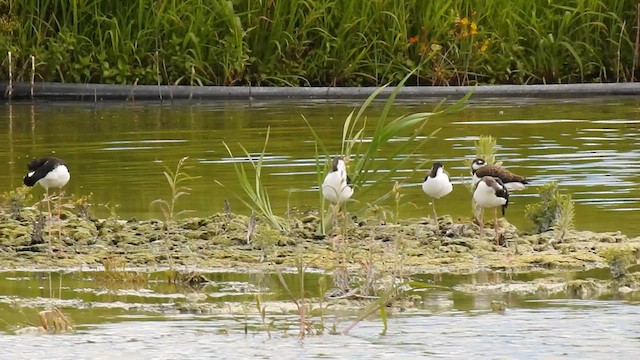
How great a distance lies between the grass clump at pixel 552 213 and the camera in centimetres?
1012

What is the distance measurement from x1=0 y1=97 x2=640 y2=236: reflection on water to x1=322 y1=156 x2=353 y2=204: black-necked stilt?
1.34 feet

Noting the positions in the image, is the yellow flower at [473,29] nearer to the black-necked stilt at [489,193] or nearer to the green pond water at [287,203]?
the green pond water at [287,203]

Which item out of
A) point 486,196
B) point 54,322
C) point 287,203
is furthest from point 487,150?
point 54,322

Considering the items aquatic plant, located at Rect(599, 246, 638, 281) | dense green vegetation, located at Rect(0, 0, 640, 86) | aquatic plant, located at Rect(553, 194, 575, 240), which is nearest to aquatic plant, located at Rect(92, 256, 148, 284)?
aquatic plant, located at Rect(599, 246, 638, 281)

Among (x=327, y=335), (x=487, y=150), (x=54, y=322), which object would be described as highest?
Result: (x=487, y=150)

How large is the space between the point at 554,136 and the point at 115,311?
9.22 metres

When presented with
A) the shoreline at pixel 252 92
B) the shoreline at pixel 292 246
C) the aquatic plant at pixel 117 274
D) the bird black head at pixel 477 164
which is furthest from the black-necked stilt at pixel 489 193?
the shoreline at pixel 252 92

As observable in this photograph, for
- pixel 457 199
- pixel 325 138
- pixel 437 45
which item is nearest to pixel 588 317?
pixel 457 199

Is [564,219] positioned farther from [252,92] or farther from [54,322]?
[252,92]

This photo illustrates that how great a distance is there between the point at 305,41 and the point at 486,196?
11.6m

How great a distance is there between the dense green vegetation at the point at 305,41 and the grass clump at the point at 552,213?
10665mm

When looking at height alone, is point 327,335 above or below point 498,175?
below

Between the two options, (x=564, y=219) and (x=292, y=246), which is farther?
(x=564, y=219)

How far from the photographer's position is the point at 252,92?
69.7 feet
